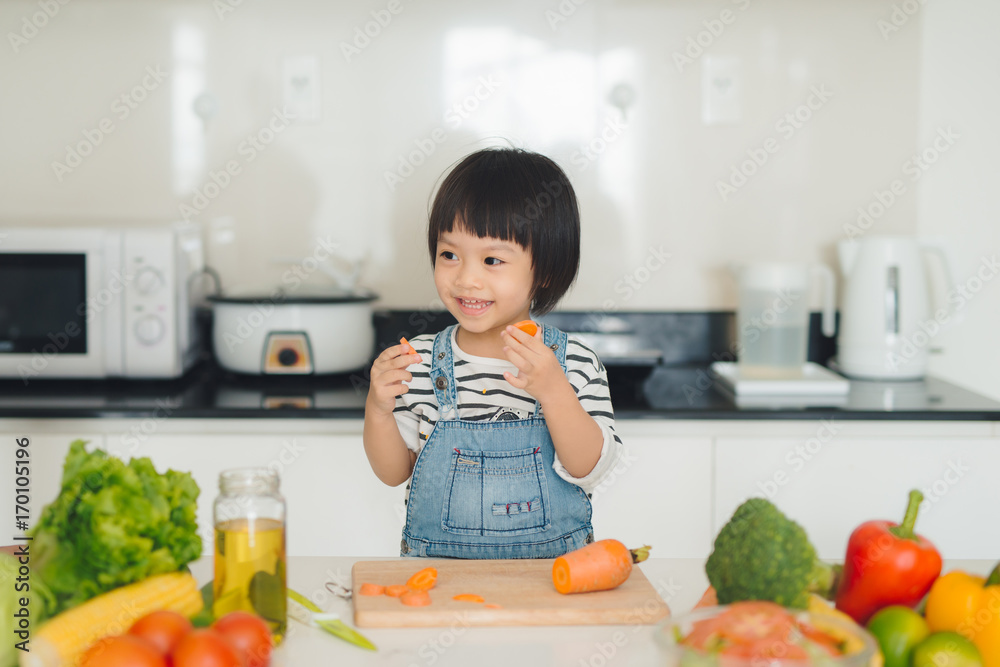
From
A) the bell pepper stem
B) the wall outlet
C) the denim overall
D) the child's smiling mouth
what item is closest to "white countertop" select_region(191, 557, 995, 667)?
the bell pepper stem

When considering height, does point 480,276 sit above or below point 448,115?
below

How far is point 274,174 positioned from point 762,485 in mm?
1325

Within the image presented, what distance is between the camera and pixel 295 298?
187 centimetres

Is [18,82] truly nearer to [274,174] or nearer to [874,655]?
[274,174]

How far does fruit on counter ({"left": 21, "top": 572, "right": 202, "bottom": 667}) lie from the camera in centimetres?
65

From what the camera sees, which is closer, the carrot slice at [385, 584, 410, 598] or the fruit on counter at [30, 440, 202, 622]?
the fruit on counter at [30, 440, 202, 622]

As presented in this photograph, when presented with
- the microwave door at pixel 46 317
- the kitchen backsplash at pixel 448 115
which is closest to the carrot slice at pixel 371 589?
the microwave door at pixel 46 317

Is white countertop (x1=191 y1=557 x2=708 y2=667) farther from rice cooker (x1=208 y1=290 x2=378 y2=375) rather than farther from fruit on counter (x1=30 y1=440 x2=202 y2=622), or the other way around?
rice cooker (x1=208 y1=290 x2=378 y2=375)

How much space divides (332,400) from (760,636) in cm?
125

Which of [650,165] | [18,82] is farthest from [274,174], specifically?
[650,165]

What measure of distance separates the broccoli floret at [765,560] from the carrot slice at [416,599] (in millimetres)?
268

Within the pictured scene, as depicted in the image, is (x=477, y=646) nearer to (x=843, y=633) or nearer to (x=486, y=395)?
(x=843, y=633)

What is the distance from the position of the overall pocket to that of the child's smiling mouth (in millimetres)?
185

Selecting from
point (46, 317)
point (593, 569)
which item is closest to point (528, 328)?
point (593, 569)
